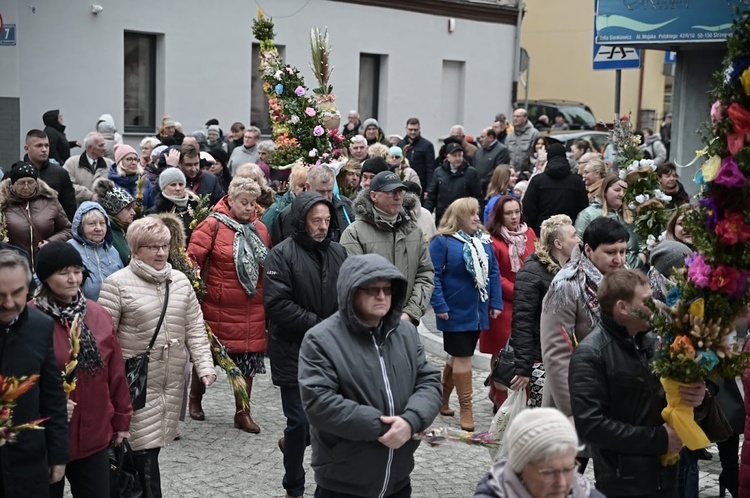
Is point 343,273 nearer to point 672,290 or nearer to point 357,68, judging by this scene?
point 672,290

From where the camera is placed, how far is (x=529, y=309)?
7805 mm

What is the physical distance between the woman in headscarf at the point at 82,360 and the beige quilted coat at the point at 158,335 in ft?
2.44

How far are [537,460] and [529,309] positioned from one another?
3.98m

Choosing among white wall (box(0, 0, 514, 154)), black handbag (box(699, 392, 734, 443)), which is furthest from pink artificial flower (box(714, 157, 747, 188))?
white wall (box(0, 0, 514, 154))

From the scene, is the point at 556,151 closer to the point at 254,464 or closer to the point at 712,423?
the point at 254,464

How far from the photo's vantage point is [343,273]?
5.35 metres

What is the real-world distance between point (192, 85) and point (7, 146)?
4.43 m

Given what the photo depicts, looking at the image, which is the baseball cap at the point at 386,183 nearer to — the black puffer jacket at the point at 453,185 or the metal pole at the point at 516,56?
the black puffer jacket at the point at 453,185

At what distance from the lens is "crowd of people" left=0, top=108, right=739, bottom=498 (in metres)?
5.14

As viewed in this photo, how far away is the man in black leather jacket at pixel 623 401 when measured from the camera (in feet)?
16.7

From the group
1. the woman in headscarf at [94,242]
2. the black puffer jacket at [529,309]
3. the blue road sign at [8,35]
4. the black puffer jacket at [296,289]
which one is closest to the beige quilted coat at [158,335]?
the black puffer jacket at [296,289]

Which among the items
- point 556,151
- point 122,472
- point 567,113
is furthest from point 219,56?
point 122,472

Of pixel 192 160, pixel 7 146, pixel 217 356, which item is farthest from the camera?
pixel 7 146

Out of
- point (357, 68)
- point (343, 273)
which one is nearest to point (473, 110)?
point (357, 68)
